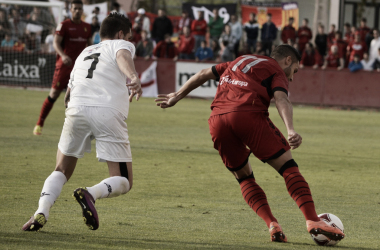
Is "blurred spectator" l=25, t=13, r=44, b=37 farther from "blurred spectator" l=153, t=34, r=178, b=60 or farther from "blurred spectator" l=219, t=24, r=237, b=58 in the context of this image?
"blurred spectator" l=219, t=24, r=237, b=58

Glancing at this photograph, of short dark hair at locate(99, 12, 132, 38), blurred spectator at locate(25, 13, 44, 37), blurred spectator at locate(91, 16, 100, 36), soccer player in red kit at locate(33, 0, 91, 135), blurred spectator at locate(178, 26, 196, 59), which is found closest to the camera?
short dark hair at locate(99, 12, 132, 38)

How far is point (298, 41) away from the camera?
23969 millimetres

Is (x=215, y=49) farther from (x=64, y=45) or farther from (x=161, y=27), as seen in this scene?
(x=64, y=45)

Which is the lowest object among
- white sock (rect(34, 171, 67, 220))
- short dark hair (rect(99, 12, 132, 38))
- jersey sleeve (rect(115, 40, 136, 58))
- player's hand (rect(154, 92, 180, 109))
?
white sock (rect(34, 171, 67, 220))

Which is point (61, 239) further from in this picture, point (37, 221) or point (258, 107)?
point (258, 107)

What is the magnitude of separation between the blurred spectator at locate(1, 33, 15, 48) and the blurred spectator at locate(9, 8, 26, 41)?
17cm

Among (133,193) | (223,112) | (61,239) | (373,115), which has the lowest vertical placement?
(373,115)

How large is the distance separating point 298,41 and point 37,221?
20308 millimetres

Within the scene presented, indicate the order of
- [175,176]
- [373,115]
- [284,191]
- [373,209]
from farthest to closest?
[373,115] < [175,176] < [284,191] < [373,209]

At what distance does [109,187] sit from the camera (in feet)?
16.0

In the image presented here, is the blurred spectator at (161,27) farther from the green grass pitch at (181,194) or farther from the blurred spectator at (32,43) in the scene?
the green grass pitch at (181,194)

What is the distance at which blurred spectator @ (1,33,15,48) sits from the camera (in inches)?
917

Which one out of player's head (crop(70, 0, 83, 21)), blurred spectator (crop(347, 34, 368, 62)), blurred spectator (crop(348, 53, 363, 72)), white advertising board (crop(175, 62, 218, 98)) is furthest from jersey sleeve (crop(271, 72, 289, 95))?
blurred spectator (crop(347, 34, 368, 62))

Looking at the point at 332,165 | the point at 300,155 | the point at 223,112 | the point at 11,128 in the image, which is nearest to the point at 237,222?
Result: the point at 223,112
